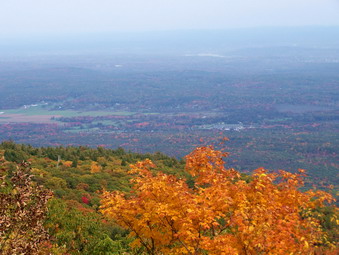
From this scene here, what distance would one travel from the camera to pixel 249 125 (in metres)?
89.6

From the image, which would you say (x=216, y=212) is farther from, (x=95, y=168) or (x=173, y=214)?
(x=95, y=168)

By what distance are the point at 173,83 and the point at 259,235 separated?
458 feet

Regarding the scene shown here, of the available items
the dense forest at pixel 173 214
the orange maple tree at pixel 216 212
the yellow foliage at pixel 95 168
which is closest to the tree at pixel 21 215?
the dense forest at pixel 173 214

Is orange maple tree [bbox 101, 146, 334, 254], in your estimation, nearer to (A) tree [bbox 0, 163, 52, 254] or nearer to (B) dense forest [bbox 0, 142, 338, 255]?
(B) dense forest [bbox 0, 142, 338, 255]

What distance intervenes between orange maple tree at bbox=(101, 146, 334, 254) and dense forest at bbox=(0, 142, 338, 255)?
2cm

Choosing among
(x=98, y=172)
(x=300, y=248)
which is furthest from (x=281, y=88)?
(x=300, y=248)

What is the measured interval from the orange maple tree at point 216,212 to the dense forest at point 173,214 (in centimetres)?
2

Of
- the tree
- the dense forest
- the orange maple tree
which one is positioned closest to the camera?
the tree

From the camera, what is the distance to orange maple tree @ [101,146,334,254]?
24.0ft

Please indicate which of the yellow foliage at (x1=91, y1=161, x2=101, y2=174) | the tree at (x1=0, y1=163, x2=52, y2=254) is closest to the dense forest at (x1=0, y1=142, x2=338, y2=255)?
the tree at (x1=0, y1=163, x2=52, y2=254)

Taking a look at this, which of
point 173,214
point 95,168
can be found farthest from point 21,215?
point 95,168

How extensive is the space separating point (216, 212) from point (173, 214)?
0.83 meters

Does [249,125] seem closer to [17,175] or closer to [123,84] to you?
[123,84]

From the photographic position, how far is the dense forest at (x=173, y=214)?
692cm
